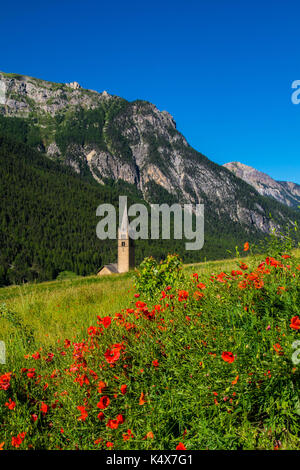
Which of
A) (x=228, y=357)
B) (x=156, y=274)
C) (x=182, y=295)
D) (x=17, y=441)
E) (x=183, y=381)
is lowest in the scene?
(x=17, y=441)

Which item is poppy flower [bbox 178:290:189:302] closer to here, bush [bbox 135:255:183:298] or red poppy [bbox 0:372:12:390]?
red poppy [bbox 0:372:12:390]

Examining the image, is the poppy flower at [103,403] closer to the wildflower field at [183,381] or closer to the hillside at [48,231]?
the wildflower field at [183,381]

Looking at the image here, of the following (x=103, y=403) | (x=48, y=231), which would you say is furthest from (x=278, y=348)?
(x=48, y=231)

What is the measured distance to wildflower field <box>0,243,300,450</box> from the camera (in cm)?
226

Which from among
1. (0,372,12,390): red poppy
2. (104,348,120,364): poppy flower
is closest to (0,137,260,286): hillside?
(0,372,12,390): red poppy

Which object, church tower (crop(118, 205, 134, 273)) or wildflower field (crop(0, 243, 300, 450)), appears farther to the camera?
church tower (crop(118, 205, 134, 273))

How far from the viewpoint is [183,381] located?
2.66 meters

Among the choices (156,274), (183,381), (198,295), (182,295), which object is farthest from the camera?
(156,274)

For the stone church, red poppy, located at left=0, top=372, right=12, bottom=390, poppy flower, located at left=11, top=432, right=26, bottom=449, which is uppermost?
the stone church

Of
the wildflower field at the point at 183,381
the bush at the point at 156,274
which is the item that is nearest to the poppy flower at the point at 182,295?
the wildflower field at the point at 183,381

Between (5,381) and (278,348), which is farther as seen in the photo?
(5,381)

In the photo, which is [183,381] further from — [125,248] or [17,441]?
[125,248]
